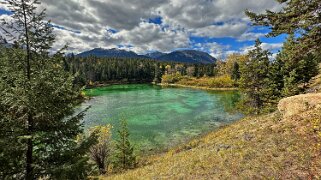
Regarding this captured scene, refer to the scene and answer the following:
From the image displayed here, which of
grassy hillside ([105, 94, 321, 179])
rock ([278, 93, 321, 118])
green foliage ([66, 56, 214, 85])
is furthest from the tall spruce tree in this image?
green foliage ([66, 56, 214, 85])

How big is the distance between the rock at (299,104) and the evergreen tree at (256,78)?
12905 mm

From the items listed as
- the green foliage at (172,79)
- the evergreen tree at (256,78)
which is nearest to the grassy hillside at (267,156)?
the evergreen tree at (256,78)

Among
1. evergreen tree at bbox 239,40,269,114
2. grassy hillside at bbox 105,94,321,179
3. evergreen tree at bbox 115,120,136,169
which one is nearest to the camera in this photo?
grassy hillside at bbox 105,94,321,179

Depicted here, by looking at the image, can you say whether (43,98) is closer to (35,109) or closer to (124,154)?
(35,109)

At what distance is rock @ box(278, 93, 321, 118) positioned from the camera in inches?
717

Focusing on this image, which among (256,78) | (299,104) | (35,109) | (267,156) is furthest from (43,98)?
(256,78)

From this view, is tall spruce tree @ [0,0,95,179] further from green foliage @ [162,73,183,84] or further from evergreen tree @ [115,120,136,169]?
green foliage @ [162,73,183,84]

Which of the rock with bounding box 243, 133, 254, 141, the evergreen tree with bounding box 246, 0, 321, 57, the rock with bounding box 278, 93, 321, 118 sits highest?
the evergreen tree with bounding box 246, 0, 321, 57

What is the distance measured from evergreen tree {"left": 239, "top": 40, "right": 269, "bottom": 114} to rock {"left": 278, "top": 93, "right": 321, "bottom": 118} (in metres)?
12.9

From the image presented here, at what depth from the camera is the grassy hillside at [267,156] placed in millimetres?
12356

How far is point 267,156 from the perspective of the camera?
556 inches

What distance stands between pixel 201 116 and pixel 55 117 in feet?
137

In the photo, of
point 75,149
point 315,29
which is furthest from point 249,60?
point 75,149

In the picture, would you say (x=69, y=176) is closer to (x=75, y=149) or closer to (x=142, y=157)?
(x=75, y=149)
